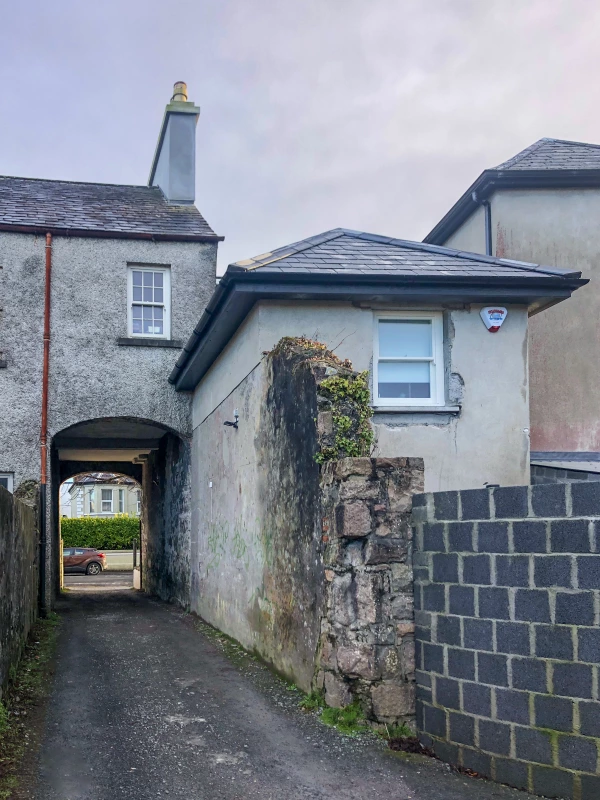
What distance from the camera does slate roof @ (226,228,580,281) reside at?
10.2m

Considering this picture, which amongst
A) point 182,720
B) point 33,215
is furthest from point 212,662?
point 33,215

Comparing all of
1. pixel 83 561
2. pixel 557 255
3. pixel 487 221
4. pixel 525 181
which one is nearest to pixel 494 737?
pixel 557 255

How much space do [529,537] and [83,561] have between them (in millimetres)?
37050

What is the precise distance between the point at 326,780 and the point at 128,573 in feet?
121

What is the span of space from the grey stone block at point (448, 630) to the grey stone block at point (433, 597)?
0.10m

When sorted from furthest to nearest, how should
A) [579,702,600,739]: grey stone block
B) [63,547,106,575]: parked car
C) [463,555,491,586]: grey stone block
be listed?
[63,547,106,575]: parked car → [463,555,491,586]: grey stone block → [579,702,600,739]: grey stone block

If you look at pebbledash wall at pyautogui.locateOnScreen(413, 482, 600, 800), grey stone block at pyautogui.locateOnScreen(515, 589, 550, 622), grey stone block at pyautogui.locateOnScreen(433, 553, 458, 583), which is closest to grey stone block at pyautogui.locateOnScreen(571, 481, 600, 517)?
pebbledash wall at pyautogui.locateOnScreen(413, 482, 600, 800)

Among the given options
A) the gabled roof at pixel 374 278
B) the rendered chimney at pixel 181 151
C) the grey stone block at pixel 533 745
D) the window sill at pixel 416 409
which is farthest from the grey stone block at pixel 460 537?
the rendered chimney at pixel 181 151

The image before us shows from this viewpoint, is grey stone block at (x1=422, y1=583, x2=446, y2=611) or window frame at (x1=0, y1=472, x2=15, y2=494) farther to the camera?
window frame at (x1=0, y1=472, x2=15, y2=494)

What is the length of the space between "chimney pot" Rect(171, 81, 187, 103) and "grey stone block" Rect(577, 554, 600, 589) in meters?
15.3

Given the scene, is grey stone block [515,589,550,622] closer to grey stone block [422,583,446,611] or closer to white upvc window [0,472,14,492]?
grey stone block [422,583,446,611]

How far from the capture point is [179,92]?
60.0ft

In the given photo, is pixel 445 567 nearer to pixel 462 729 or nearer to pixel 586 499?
pixel 462 729

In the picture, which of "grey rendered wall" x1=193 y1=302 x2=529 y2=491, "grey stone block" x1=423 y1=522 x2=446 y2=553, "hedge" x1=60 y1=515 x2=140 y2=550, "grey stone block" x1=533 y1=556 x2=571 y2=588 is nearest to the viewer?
"grey stone block" x1=533 y1=556 x2=571 y2=588
